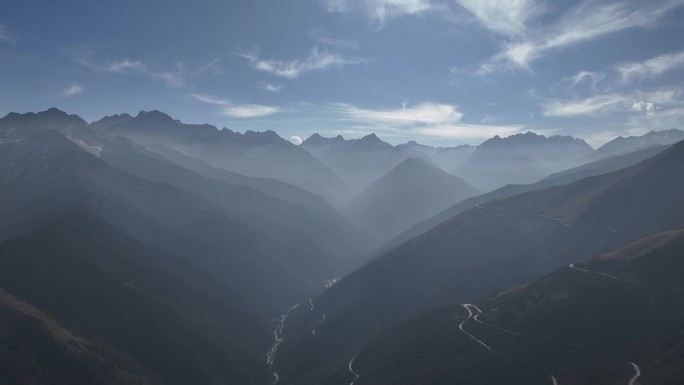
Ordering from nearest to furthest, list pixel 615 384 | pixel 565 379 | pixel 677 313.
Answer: pixel 615 384 < pixel 565 379 < pixel 677 313

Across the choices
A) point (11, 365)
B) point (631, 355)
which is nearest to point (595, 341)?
point (631, 355)

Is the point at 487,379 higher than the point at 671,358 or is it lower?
lower

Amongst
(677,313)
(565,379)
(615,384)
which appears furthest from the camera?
(677,313)

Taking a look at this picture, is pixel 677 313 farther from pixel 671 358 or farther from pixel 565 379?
pixel 565 379

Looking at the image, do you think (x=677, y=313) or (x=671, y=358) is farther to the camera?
(x=677, y=313)

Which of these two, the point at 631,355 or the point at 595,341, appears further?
the point at 595,341

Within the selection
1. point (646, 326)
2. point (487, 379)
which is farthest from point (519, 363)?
point (646, 326)

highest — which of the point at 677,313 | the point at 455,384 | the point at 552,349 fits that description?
the point at 677,313

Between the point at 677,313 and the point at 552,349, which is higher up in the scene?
the point at 677,313

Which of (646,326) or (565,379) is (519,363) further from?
(646,326)
